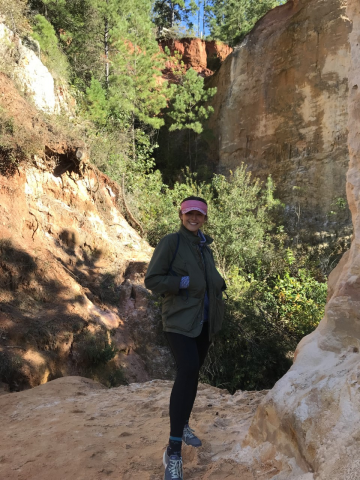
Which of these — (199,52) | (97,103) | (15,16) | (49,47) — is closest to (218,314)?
(97,103)

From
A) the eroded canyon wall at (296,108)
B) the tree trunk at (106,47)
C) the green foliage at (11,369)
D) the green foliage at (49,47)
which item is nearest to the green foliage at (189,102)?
the eroded canyon wall at (296,108)

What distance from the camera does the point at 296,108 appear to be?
15297 mm

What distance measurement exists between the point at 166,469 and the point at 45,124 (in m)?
8.70

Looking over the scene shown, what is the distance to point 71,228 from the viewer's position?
9219 millimetres

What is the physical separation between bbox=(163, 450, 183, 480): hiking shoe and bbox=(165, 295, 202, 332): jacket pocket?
0.70m

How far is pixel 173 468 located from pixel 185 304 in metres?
0.89

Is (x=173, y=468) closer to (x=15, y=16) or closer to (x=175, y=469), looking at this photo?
(x=175, y=469)

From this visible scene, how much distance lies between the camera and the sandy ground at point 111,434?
237cm

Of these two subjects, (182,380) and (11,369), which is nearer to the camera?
(182,380)

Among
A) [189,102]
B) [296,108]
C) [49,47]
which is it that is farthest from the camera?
[189,102]

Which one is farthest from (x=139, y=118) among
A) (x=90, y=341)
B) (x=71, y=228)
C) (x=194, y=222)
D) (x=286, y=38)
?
(x=194, y=222)

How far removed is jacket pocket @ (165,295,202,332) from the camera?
233 cm

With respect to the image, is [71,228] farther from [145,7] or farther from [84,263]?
[145,7]

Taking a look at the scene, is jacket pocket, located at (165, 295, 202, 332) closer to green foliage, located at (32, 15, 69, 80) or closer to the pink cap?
the pink cap
